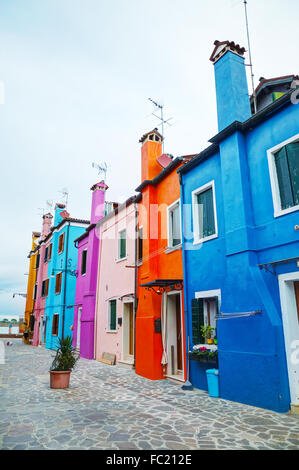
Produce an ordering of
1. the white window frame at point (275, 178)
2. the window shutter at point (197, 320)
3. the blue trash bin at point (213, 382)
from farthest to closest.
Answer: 1. the window shutter at point (197, 320)
2. the blue trash bin at point (213, 382)
3. the white window frame at point (275, 178)

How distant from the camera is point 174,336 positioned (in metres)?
10.1

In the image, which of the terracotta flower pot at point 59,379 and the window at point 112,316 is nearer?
the terracotta flower pot at point 59,379

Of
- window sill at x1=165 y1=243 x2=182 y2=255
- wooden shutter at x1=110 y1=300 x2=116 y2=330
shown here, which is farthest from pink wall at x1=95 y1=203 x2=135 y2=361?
window sill at x1=165 y1=243 x2=182 y2=255

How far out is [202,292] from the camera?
8430mm

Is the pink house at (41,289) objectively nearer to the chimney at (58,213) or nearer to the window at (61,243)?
the chimney at (58,213)

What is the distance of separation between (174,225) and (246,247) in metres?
4.01

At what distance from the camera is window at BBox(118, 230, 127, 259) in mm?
14031

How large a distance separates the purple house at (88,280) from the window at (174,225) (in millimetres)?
6975

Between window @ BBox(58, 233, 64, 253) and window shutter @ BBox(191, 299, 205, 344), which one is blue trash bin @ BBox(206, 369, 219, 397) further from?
window @ BBox(58, 233, 64, 253)

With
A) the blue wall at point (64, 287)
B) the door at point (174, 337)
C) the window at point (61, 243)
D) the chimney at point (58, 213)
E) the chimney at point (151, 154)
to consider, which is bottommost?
the door at point (174, 337)

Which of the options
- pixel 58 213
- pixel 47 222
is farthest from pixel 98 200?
pixel 47 222

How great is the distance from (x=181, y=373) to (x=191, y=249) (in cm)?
401

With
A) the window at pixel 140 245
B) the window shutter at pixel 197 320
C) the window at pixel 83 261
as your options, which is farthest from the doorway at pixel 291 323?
the window at pixel 83 261

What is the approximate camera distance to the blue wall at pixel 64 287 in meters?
20.2
